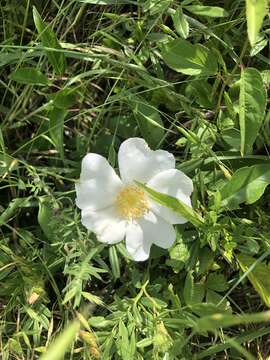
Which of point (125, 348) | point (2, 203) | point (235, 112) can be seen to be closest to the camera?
point (125, 348)

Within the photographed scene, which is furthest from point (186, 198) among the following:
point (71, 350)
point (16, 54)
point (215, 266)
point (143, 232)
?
point (16, 54)

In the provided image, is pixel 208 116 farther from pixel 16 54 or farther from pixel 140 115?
pixel 16 54

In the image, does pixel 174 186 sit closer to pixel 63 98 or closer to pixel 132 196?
pixel 132 196

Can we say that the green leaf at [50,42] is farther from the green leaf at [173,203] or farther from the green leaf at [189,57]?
the green leaf at [173,203]

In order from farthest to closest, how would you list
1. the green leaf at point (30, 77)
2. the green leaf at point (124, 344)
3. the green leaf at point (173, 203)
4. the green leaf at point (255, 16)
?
the green leaf at point (30, 77)
the green leaf at point (124, 344)
the green leaf at point (173, 203)
the green leaf at point (255, 16)

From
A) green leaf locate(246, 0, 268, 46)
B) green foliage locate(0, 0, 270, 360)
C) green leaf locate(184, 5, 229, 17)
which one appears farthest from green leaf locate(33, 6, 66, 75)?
green leaf locate(246, 0, 268, 46)

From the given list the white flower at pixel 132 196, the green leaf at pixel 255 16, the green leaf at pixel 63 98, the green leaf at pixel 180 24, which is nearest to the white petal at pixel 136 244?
the white flower at pixel 132 196

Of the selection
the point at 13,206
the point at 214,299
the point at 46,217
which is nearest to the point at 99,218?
the point at 46,217
